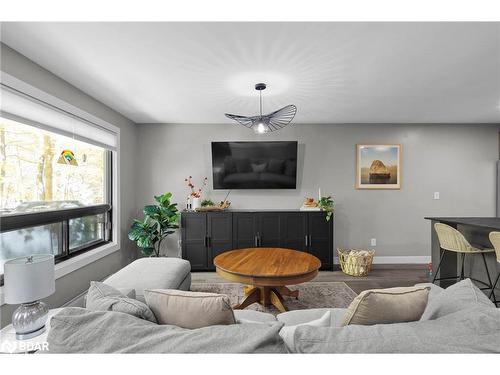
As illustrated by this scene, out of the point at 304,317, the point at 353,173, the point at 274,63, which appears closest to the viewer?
the point at 304,317

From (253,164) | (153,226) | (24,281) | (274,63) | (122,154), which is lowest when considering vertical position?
(153,226)

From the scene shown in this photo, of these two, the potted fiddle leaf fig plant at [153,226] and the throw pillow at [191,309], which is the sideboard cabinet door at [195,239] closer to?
the potted fiddle leaf fig plant at [153,226]

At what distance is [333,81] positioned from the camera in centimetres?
255

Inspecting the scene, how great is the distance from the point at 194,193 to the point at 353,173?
269cm

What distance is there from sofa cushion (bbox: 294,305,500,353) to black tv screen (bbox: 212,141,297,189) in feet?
11.0

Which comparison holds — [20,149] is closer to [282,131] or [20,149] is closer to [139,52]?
[139,52]

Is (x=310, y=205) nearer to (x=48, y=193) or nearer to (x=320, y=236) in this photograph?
(x=320, y=236)

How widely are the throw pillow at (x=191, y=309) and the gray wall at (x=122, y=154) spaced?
1.68m

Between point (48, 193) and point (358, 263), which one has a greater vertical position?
point (48, 193)

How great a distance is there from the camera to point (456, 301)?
1171 millimetres

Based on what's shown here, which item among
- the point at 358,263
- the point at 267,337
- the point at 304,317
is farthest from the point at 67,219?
the point at 358,263

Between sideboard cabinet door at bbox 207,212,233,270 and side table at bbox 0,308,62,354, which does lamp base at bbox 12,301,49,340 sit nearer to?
side table at bbox 0,308,62,354

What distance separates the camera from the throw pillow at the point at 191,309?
107 cm
